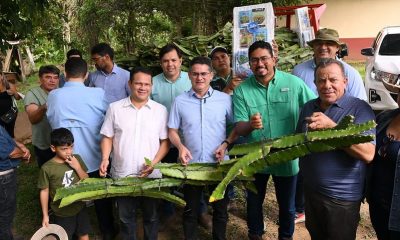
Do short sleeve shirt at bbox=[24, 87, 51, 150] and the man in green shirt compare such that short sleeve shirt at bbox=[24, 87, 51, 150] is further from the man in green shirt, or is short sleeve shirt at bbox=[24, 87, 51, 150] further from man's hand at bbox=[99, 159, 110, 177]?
the man in green shirt

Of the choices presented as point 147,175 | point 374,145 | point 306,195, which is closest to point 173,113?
point 147,175

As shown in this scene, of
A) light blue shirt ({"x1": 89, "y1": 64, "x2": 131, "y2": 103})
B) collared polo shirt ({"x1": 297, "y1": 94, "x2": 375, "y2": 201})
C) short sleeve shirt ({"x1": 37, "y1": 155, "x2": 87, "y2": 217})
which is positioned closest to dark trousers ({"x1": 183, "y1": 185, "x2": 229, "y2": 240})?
short sleeve shirt ({"x1": 37, "y1": 155, "x2": 87, "y2": 217})

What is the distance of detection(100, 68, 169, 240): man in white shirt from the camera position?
3133 mm

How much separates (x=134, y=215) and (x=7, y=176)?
110 cm

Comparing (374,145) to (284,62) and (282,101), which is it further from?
(284,62)

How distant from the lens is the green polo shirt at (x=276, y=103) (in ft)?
10.2

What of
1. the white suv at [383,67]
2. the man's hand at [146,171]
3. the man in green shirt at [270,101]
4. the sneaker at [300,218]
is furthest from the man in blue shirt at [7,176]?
the white suv at [383,67]

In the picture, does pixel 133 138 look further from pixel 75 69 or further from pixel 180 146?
pixel 75 69

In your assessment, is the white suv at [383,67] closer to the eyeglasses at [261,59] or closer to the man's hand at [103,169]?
the eyeglasses at [261,59]

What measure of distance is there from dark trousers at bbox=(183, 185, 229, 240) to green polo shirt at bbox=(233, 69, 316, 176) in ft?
1.89

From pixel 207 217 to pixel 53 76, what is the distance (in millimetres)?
2214

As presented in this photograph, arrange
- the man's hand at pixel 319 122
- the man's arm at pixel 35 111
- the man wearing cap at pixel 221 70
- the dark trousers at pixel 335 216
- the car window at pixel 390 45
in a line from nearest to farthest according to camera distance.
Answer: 1. the man's hand at pixel 319 122
2. the dark trousers at pixel 335 216
3. the man's arm at pixel 35 111
4. the man wearing cap at pixel 221 70
5. the car window at pixel 390 45

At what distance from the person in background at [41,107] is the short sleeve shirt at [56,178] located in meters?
0.84

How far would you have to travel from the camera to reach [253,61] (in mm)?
3074
